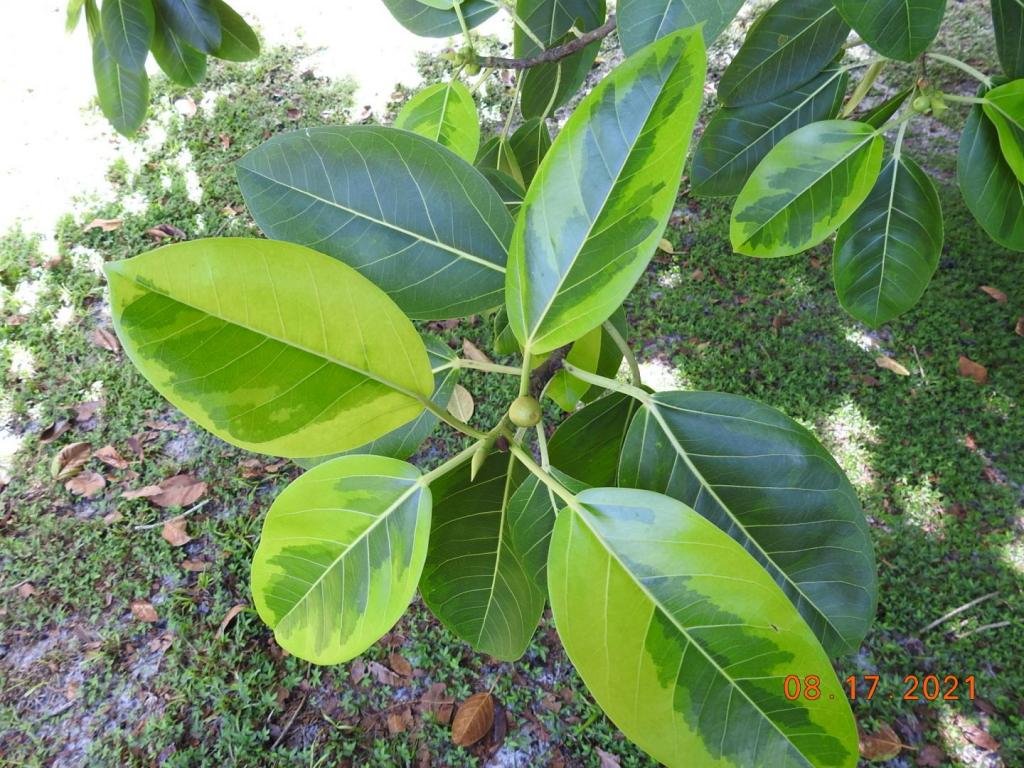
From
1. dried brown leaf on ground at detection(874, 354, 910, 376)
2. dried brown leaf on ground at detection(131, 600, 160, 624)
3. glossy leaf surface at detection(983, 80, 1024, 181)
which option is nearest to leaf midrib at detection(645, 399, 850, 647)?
glossy leaf surface at detection(983, 80, 1024, 181)

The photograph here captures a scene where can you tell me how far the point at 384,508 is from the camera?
584 millimetres

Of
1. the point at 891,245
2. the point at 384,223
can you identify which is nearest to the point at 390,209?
the point at 384,223

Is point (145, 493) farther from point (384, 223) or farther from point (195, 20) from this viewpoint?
point (384, 223)

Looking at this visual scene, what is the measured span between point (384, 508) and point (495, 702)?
146 cm

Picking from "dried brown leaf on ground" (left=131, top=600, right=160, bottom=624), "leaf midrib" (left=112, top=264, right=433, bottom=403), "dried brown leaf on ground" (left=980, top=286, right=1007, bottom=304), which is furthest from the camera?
"dried brown leaf on ground" (left=980, top=286, right=1007, bottom=304)

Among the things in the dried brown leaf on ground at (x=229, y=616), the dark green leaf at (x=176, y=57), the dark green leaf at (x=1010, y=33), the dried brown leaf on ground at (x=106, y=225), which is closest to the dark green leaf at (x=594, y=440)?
the dark green leaf at (x=1010, y=33)

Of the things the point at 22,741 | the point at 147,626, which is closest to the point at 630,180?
the point at 147,626

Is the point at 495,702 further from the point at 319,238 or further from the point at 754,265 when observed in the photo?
the point at 754,265

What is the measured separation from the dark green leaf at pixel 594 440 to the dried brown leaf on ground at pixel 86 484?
2104 mm

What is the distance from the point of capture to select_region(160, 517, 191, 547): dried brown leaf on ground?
7.00ft

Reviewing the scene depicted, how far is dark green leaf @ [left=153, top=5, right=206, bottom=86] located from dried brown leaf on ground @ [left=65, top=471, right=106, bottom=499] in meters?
1.56

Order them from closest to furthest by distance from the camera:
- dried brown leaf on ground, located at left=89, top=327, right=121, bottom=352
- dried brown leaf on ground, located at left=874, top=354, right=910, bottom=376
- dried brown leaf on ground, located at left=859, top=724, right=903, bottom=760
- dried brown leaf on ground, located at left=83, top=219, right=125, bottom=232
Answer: dried brown leaf on ground, located at left=859, top=724, right=903, bottom=760, dried brown leaf on ground, located at left=874, top=354, right=910, bottom=376, dried brown leaf on ground, located at left=89, top=327, right=121, bottom=352, dried brown leaf on ground, located at left=83, top=219, right=125, bottom=232

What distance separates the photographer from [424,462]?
229 centimetres

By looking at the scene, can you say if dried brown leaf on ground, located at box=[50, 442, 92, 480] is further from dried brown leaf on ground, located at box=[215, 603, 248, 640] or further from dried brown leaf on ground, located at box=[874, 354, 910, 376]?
dried brown leaf on ground, located at box=[874, 354, 910, 376]
